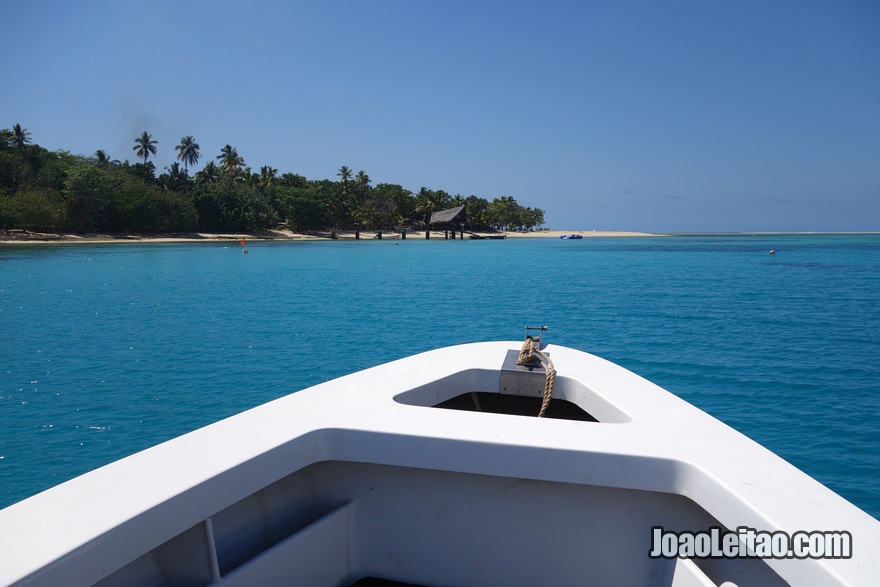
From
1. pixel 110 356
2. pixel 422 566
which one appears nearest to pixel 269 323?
pixel 110 356

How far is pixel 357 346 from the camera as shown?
11.3m

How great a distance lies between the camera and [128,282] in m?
22.1

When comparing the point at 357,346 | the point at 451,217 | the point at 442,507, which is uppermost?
the point at 451,217

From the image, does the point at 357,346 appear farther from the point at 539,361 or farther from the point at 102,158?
the point at 102,158

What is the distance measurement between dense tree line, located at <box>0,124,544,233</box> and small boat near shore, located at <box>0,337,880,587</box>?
2259 inches

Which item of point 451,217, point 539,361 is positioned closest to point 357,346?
point 539,361

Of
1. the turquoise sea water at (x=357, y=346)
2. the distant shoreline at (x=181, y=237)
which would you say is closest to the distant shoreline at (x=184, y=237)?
the distant shoreline at (x=181, y=237)

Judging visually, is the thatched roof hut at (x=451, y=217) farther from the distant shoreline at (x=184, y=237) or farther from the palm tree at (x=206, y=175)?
the palm tree at (x=206, y=175)

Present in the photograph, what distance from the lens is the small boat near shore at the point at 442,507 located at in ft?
4.44

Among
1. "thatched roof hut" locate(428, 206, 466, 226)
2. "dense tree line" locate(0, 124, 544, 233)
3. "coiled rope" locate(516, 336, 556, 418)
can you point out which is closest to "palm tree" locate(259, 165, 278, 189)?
"dense tree line" locate(0, 124, 544, 233)

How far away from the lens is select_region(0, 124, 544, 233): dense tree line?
48.9 meters

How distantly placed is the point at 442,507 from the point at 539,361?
1299 mm

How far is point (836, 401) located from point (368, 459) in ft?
28.1

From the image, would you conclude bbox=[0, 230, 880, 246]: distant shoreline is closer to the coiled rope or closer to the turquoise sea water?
the turquoise sea water
